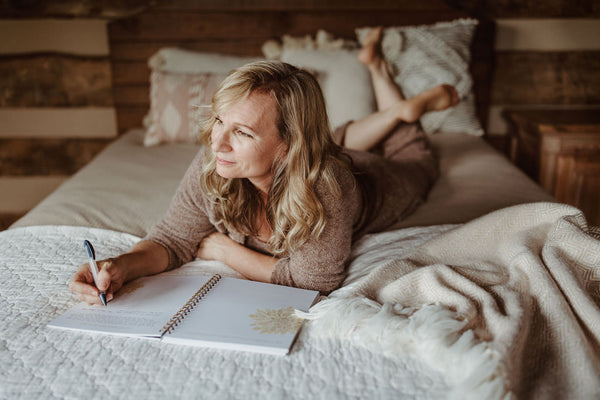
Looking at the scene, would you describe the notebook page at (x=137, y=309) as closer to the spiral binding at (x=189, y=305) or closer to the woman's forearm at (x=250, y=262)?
the spiral binding at (x=189, y=305)

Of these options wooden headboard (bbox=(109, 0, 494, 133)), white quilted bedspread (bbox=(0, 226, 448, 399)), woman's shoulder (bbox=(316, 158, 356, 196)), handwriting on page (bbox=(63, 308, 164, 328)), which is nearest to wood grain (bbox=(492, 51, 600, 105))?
wooden headboard (bbox=(109, 0, 494, 133))

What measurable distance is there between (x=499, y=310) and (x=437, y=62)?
1.46 metres

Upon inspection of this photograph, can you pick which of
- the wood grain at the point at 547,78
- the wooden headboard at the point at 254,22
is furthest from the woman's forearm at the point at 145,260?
the wood grain at the point at 547,78

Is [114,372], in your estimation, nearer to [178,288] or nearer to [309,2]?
[178,288]

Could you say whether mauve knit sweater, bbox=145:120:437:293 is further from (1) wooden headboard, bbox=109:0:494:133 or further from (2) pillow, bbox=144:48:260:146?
(1) wooden headboard, bbox=109:0:494:133

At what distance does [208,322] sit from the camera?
0.85 meters

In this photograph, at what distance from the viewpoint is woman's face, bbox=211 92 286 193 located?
0.93 metres

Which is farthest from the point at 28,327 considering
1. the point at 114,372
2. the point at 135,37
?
the point at 135,37

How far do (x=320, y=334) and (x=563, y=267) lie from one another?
0.46 metres

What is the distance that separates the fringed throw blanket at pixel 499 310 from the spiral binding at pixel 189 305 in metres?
0.22

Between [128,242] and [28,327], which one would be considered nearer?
[28,327]

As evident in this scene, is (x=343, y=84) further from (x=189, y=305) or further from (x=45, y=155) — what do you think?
(x=45, y=155)

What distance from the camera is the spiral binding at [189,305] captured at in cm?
83

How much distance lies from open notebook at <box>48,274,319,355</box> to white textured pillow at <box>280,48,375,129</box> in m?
1.09
